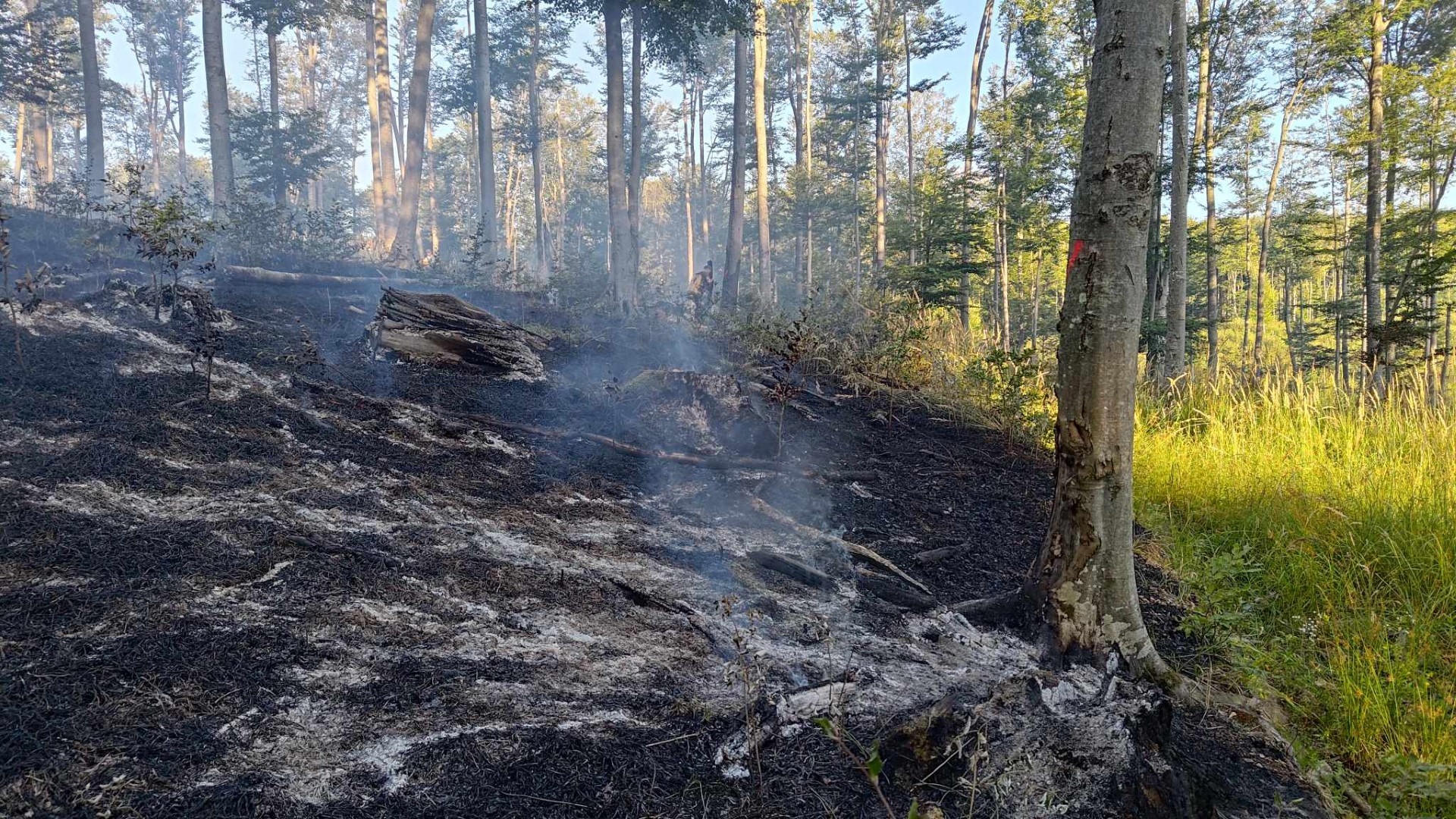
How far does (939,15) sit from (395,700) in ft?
90.2

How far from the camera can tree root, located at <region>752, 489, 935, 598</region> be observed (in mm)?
3930

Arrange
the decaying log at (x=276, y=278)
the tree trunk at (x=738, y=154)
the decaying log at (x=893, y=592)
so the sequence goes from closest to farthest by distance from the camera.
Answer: the decaying log at (x=893, y=592) → the decaying log at (x=276, y=278) → the tree trunk at (x=738, y=154)

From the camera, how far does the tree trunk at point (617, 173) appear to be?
1280 cm

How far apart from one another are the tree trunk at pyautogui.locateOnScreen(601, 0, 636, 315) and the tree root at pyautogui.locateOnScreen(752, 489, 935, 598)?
8.73 m

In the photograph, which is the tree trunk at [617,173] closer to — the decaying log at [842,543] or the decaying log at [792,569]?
the decaying log at [842,543]

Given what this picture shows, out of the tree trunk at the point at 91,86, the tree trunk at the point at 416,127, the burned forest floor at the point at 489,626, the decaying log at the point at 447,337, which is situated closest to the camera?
the burned forest floor at the point at 489,626

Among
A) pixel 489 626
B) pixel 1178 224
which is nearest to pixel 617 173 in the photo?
pixel 1178 224

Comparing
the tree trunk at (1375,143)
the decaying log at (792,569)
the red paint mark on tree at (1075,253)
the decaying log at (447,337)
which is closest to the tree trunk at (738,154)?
the decaying log at (447,337)

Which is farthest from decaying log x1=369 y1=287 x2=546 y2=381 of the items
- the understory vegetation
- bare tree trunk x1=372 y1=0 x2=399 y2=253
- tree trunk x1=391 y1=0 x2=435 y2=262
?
bare tree trunk x1=372 y1=0 x2=399 y2=253

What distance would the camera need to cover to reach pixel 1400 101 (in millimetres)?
12438

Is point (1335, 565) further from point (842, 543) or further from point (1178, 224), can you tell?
point (1178, 224)

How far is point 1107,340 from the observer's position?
2.67 m

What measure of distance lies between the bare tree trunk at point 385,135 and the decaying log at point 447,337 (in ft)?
52.0

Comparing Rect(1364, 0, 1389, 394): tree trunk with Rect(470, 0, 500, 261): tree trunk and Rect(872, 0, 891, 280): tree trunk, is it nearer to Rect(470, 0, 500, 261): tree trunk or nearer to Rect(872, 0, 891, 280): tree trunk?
Rect(872, 0, 891, 280): tree trunk
